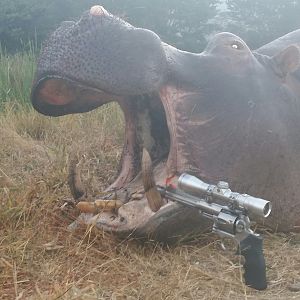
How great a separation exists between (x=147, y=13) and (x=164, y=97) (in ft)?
→ 19.0

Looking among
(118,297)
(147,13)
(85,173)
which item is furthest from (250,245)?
(147,13)

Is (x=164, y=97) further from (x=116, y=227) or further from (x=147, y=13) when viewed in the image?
(x=147, y=13)

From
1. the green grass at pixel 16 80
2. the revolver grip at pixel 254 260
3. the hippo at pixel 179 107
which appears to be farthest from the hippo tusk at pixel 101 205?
the green grass at pixel 16 80

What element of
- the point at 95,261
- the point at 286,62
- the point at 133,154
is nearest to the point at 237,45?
the point at 286,62

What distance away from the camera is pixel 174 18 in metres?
7.76

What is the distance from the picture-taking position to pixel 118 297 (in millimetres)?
1618

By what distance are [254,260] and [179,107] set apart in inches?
20.3

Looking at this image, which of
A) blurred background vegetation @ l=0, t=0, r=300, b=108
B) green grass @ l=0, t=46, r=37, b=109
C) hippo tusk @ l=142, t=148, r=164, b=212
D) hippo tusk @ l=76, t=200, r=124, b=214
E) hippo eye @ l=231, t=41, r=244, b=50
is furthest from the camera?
blurred background vegetation @ l=0, t=0, r=300, b=108

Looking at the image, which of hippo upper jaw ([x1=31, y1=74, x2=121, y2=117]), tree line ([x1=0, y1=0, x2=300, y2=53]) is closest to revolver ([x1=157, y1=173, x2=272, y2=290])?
hippo upper jaw ([x1=31, y1=74, x2=121, y2=117])

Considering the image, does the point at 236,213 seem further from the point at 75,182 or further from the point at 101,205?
the point at 75,182

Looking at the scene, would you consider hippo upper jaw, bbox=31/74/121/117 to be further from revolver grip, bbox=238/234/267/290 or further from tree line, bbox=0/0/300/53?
tree line, bbox=0/0/300/53

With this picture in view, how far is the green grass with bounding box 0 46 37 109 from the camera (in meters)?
4.68

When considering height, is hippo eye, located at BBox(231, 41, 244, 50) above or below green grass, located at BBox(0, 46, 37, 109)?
above

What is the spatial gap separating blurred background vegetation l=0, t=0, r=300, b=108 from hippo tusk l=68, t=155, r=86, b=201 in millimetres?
5242
